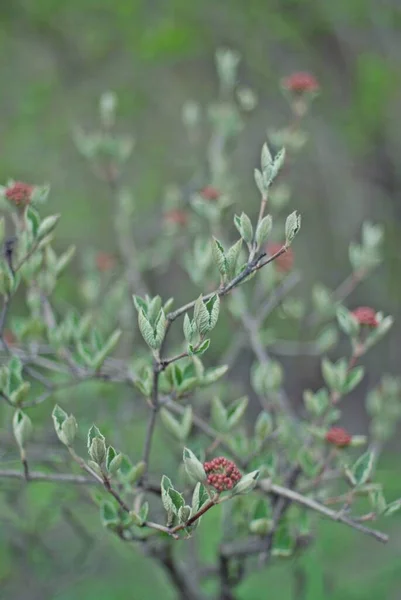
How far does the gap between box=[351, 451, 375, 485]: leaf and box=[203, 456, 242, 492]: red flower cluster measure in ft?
0.59

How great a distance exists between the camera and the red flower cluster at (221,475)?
1.82 ft

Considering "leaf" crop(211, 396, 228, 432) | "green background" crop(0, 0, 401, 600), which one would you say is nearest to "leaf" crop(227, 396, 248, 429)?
"leaf" crop(211, 396, 228, 432)

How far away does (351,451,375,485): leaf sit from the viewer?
2.31 feet

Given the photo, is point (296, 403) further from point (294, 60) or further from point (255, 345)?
point (255, 345)

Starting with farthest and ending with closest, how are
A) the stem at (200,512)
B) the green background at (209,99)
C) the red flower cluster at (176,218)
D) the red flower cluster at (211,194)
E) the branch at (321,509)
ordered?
the green background at (209,99) < the red flower cluster at (176,218) < the red flower cluster at (211,194) < the branch at (321,509) < the stem at (200,512)

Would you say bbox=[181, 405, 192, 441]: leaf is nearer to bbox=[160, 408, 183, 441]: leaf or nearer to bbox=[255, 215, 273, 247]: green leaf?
bbox=[160, 408, 183, 441]: leaf

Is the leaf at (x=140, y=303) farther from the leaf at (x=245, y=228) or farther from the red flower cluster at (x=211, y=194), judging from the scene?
the red flower cluster at (x=211, y=194)

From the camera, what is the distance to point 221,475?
0.56m

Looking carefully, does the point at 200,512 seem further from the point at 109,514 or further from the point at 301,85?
the point at 301,85

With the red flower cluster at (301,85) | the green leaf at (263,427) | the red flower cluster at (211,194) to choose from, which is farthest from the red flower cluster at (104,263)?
the green leaf at (263,427)

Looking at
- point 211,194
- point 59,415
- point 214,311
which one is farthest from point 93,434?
point 211,194

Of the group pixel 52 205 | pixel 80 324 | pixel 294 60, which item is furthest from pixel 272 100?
pixel 80 324

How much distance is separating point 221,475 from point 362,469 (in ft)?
0.69

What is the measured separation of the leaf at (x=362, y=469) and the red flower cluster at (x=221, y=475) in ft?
0.59
